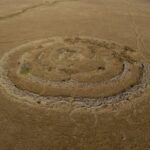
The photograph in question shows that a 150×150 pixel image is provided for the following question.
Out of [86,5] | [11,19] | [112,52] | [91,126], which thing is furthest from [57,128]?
[86,5]

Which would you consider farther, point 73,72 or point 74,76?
point 73,72

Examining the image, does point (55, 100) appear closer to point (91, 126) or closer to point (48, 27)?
point (91, 126)

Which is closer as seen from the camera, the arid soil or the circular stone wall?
the arid soil

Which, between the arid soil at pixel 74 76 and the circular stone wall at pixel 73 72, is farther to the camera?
the circular stone wall at pixel 73 72
